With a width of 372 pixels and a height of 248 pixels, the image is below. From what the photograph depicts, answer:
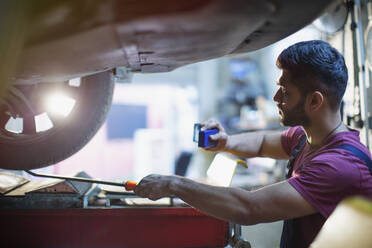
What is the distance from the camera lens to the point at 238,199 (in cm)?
97

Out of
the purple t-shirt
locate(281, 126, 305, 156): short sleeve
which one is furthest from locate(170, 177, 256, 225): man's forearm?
locate(281, 126, 305, 156): short sleeve

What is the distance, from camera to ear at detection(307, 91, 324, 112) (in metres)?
1.08

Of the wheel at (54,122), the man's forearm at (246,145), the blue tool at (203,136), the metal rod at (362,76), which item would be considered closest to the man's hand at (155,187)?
the blue tool at (203,136)

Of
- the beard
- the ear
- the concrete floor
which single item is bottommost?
the concrete floor

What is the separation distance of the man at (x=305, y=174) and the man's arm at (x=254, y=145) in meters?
0.20

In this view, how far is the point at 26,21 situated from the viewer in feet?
2.11

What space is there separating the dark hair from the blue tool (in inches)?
16.8

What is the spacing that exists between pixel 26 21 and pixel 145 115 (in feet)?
16.3

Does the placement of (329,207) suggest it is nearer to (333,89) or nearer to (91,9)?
(333,89)

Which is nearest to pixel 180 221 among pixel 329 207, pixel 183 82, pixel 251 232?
pixel 251 232

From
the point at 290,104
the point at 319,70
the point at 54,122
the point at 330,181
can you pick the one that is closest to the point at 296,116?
the point at 290,104

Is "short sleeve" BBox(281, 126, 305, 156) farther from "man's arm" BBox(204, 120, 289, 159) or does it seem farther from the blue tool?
the blue tool

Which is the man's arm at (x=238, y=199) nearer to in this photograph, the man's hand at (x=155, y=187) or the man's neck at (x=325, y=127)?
the man's hand at (x=155, y=187)

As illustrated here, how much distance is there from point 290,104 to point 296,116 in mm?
50
